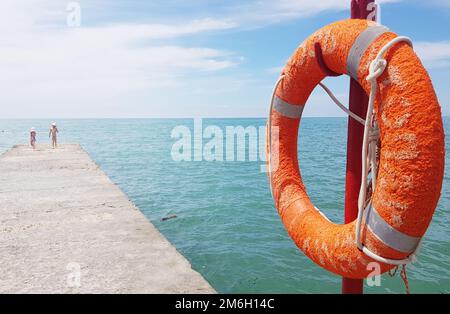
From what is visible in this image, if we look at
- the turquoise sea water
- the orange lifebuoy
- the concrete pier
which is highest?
the orange lifebuoy

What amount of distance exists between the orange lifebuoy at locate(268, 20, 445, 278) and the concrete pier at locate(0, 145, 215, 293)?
1.57 meters

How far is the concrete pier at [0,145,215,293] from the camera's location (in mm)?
3744

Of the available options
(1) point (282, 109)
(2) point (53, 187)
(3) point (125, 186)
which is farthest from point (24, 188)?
(3) point (125, 186)

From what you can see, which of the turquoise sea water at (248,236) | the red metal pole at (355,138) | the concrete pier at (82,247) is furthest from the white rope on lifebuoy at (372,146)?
the turquoise sea water at (248,236)

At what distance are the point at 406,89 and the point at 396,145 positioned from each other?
342 mm

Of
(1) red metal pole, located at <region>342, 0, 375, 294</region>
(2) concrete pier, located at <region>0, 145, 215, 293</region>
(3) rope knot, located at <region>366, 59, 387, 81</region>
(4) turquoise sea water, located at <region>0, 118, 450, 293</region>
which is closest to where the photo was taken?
(3) rope knot, located at <region>366, 59, 387, 81</region>

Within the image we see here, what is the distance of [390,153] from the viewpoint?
7.48 feet

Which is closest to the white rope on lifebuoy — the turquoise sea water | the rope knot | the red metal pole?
the rope knot

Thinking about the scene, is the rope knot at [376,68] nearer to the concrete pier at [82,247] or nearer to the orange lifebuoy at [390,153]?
the orange lifebuoy at [390,153]

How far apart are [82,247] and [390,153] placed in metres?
4.02

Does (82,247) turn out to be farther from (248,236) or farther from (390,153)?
(248,236)

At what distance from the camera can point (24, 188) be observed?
8484 mm

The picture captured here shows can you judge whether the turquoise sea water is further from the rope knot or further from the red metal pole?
the rope knot
